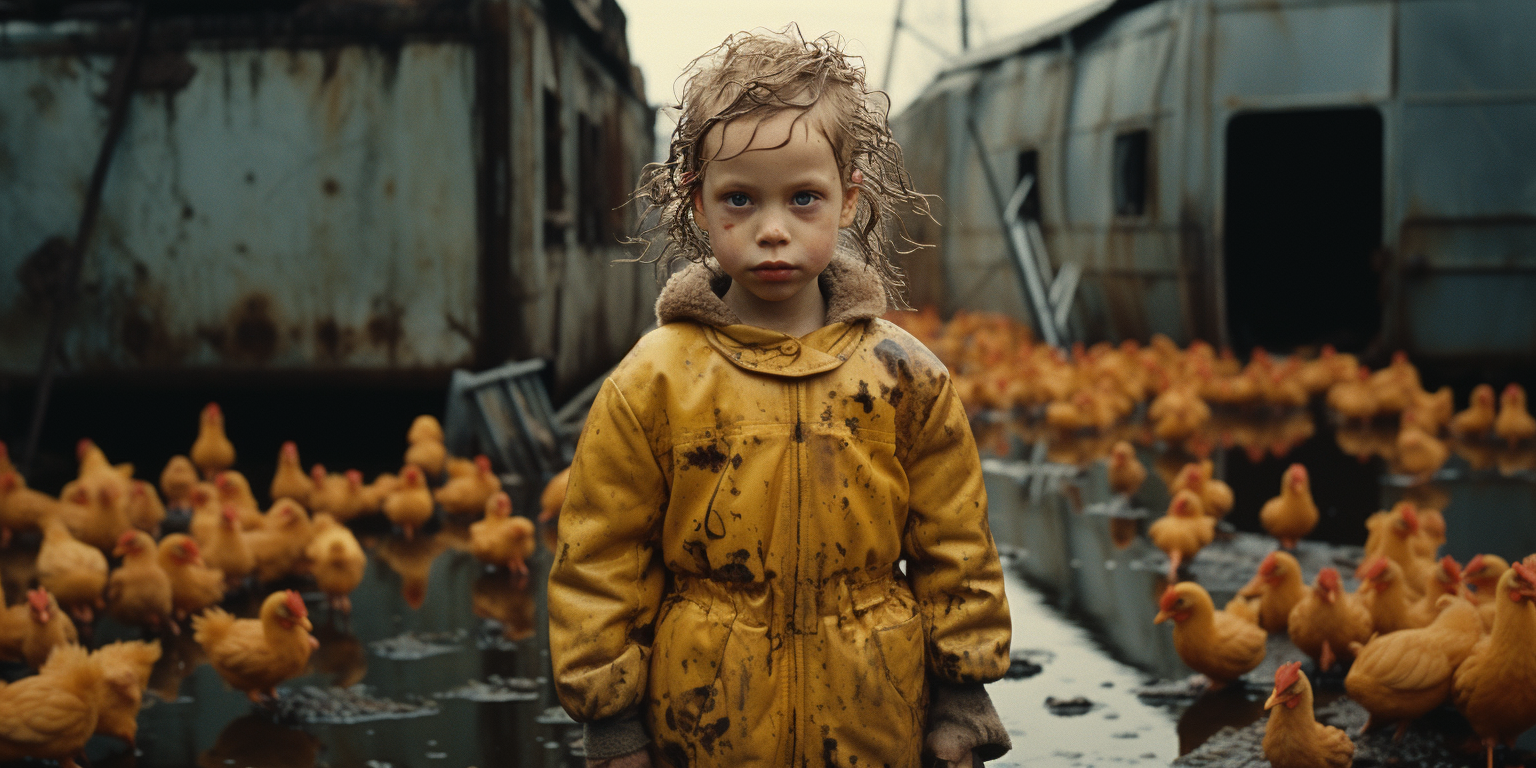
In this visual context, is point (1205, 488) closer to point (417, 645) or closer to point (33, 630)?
point (417, 645)

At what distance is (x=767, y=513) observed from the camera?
2172 mm

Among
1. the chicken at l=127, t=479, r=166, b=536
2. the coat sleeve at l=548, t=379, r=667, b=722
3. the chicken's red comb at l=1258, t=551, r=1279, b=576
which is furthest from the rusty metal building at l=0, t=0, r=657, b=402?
the coat sleeve at l=548, t=379, r=667, b=722

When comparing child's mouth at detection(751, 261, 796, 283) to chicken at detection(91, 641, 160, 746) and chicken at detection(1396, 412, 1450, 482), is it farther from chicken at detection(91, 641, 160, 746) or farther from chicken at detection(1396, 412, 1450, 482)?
chicken at detection(1396, 412, 1450, 482)

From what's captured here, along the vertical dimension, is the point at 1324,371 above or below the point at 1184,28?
below

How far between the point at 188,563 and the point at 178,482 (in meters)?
2.16

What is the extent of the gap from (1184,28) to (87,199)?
9121 mm

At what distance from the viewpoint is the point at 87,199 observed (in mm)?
8133

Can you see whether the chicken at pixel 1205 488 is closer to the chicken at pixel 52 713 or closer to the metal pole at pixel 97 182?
the chicken at pixel 52 713

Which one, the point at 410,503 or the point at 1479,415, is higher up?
the point at 1479,415

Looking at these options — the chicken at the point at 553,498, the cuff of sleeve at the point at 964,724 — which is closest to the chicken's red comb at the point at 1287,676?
the cuff of sleeve at the point at 964,724

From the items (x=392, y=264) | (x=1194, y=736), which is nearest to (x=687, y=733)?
(x=1194, y=736)

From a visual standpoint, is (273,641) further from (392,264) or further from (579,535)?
(392,264)

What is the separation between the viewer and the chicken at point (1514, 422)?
9.20 meters

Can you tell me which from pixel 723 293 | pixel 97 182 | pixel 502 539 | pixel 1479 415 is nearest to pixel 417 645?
pixel 502 539
